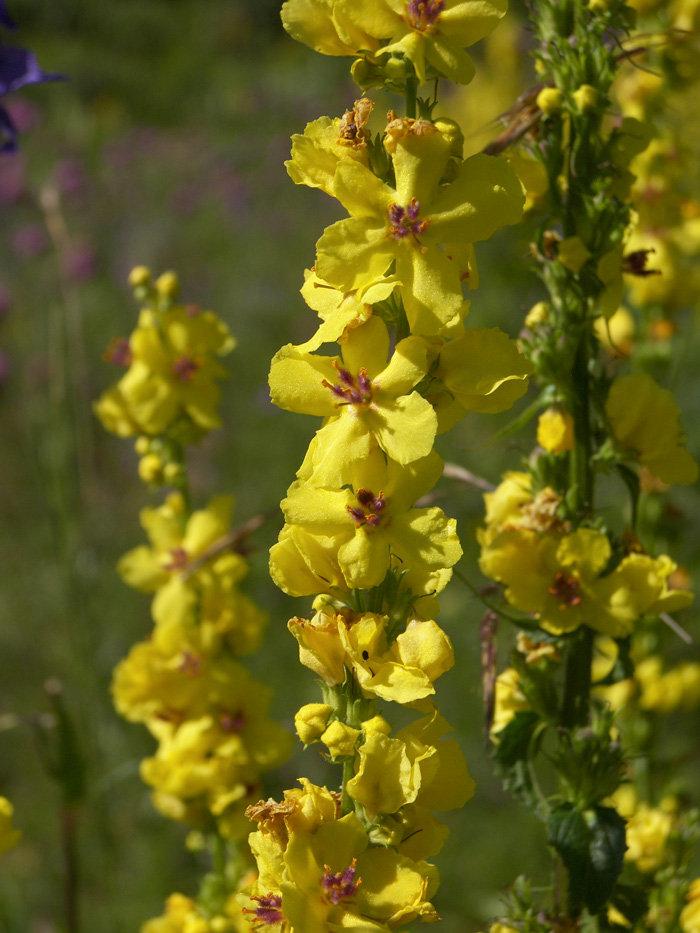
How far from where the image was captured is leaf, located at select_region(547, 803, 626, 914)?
172cm

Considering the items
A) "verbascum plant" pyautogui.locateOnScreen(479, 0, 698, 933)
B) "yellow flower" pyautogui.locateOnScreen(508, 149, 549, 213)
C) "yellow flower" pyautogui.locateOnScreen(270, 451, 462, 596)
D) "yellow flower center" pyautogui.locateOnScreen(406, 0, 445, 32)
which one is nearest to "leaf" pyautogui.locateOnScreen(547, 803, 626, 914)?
"verbascum plant" pyautogui.locateOnScreen(479, 0, 698, 933)

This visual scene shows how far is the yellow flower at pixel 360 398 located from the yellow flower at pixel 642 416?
659 millimetres

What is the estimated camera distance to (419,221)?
1.34 m

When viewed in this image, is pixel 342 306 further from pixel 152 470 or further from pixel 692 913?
pixel 692 913

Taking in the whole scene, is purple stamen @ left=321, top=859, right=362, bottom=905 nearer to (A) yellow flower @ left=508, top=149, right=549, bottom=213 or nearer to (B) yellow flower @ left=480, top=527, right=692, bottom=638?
(B) yellow flower @ left=480, top=527, right=692, bottom=638

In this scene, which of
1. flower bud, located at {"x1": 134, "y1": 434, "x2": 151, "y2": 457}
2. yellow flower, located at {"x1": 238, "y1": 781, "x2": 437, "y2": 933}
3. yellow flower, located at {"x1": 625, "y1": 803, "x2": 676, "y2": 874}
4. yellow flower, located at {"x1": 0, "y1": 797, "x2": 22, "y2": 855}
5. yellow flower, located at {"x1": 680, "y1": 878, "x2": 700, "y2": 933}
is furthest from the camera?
flower bud, located at {"x1": 134, "y1": 434, "x2": 151, "y2": 457}

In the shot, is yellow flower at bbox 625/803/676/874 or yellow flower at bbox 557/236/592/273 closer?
yellow flower at bbox 557/236/592/273

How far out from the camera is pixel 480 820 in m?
4.81

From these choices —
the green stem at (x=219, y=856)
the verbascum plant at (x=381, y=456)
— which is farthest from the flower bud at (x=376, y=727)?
the green stem at (x=219, y=856)

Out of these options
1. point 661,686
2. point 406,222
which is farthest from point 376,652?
Result: point 661,686

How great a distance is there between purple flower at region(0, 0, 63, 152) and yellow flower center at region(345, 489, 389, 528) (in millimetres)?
1336

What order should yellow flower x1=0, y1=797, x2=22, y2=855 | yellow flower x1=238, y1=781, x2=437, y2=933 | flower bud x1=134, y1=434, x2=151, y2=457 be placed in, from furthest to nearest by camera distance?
flower bud x1=134, y1=434, x2=151, y2=457, yellow flower x1=0, y1=797, x2=22, y2=855, yellow flower x1=238, y1=781, x2=437, y2=933

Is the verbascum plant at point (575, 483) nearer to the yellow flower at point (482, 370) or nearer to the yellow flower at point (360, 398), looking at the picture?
the yellow flower at point (482, 370)

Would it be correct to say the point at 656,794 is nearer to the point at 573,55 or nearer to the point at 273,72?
the point at 573,55
